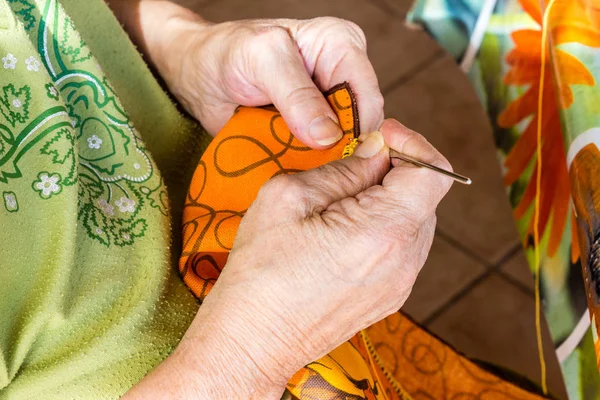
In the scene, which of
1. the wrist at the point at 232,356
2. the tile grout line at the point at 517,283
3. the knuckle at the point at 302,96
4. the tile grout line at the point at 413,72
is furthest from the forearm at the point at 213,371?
the tile grout line at the point at 413,72

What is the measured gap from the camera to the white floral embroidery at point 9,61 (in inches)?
22.7

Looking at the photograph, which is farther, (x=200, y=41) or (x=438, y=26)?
(x=438, y=26)

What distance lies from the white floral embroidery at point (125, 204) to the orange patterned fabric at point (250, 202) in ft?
0.19

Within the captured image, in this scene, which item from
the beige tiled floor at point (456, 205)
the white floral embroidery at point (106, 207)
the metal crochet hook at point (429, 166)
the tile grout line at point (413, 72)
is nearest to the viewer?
the metal crochet hook at point (429, 166)

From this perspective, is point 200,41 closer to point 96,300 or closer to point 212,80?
point 212,80

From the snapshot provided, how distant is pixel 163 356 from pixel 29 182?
19 cm

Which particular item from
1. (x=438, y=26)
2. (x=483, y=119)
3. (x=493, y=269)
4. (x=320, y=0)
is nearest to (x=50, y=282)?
(x=438, y=26)

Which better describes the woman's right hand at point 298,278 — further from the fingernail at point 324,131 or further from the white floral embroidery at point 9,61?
the white floral embroidery at point 9,61

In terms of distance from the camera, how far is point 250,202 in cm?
66

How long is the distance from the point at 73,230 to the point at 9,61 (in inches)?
6.4

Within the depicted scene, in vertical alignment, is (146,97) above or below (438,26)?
above

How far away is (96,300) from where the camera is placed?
574 millimetres

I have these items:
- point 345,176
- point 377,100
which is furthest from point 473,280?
point 345,176

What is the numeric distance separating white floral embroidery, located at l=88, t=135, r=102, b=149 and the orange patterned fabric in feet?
0.34
